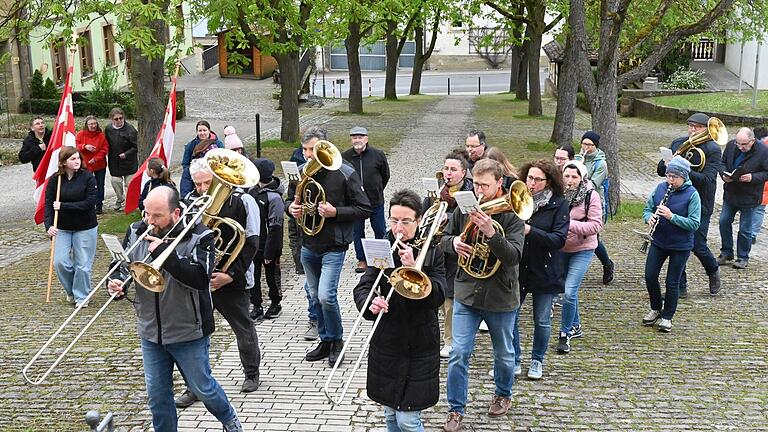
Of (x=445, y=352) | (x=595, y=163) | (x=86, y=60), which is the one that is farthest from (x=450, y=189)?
(x=86, y=60)

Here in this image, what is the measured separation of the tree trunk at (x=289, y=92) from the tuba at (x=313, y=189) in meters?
14.2

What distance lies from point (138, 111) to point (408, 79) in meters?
38.4

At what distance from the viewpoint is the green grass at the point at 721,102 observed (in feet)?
87.6

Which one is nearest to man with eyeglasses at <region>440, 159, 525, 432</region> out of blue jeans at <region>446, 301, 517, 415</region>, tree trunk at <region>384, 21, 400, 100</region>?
blue jeans at <region>446, 301, 517, 415</region>

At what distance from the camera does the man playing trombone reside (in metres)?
5.67

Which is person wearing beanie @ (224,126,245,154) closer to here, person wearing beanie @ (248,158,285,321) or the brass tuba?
person wearing beanie @ (248,158,285,321)

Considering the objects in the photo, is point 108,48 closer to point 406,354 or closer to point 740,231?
point 740,231

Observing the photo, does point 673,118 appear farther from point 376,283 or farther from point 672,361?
point 376,283

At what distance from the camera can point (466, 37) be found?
58219mm

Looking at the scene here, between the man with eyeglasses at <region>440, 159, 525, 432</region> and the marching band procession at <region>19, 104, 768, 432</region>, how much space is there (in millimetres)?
10

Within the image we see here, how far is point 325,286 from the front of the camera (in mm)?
7711

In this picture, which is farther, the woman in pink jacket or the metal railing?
the metal railing

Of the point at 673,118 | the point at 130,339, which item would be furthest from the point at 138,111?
the point at 673,118

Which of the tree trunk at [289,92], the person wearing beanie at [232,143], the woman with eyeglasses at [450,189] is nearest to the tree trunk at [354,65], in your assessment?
the tree trunk at [289,92]
